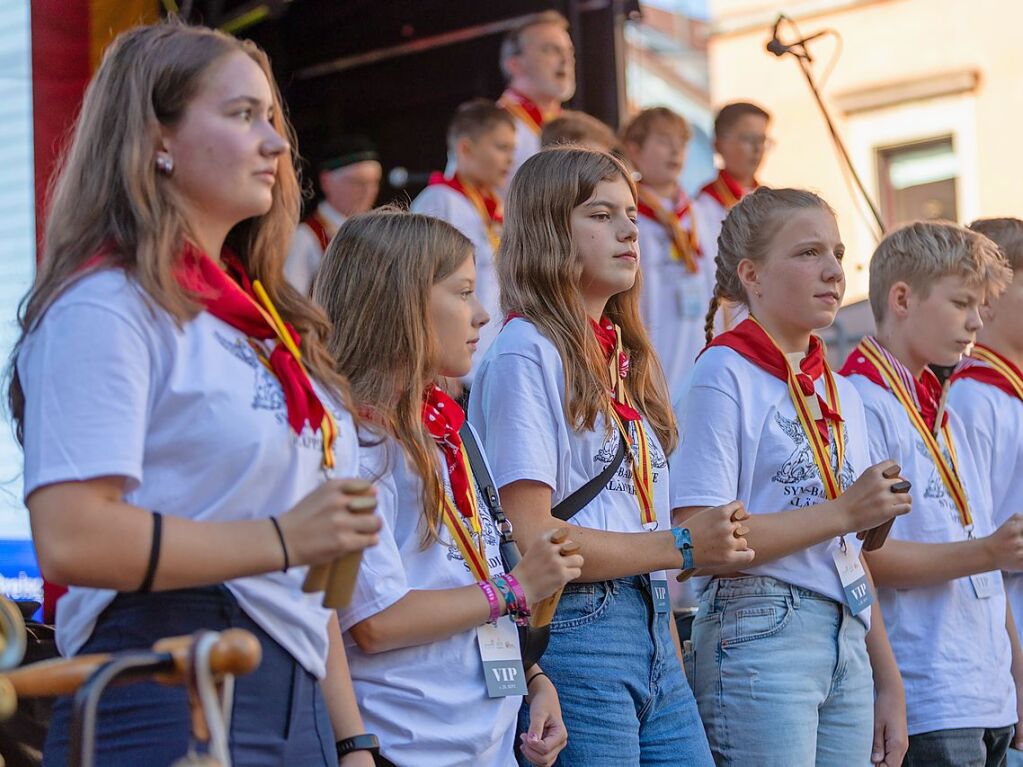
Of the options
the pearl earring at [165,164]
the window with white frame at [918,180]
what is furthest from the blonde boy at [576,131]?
the window with white frame at [918,180]

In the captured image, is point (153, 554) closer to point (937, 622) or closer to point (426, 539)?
point (426, 539)

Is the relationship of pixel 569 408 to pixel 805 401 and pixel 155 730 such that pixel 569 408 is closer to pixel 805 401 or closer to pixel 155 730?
pixel 805 401

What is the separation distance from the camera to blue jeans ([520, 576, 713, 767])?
3100 mm

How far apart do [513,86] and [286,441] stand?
17.4 feet

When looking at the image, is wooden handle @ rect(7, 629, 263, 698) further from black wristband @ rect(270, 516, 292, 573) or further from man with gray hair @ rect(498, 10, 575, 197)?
man with gray hair @ rect(498, 10, 575, 197)

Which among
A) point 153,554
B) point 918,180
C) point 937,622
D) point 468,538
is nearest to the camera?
point 153,554

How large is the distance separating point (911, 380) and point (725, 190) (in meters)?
3.41

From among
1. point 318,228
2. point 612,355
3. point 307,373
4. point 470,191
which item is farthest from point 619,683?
point 318,228

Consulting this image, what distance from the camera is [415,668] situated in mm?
2846

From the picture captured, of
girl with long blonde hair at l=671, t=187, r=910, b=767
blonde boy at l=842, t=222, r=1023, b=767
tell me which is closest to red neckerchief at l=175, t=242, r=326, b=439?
girl with long blonde hair at l=671, t=187, r=910, b=767

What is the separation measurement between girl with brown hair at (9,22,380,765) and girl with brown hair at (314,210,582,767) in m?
0.28

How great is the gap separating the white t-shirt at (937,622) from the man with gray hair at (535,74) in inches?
135

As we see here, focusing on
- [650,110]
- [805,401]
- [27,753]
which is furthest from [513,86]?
[27,753]

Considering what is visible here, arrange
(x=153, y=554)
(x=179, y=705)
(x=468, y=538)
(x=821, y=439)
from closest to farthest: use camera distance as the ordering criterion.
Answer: (x=153, y=554) → (x=179, y=705) → (x=468, y=538) → (x=821, y=439)
